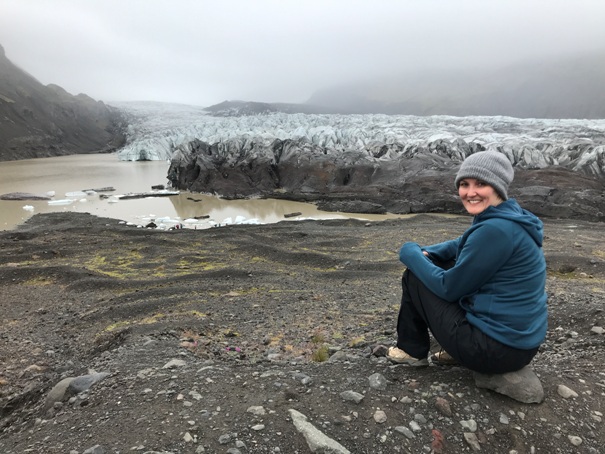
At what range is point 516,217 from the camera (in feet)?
6.98

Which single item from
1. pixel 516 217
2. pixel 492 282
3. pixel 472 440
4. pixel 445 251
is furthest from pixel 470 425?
pixel 516 217

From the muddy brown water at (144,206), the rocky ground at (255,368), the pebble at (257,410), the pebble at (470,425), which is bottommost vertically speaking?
the muddy brown water at (144,206)

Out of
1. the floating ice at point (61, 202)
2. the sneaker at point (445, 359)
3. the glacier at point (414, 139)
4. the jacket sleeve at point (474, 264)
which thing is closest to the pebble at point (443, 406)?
the sneaker at point (445, 359)

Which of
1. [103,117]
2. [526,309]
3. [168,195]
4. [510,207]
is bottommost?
[168,195]

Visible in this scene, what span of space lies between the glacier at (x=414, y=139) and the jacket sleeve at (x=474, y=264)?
2157 centimetres

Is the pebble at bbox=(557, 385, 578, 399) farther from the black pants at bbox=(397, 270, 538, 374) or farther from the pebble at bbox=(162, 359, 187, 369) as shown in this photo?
the pebble at bbox=(162, 359, 187, 369)

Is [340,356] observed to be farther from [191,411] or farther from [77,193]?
[77,193]

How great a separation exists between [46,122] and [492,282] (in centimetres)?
7254

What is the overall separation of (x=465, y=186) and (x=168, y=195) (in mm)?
21737

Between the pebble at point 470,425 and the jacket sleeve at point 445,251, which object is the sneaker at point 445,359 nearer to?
the pebble at point 470,425

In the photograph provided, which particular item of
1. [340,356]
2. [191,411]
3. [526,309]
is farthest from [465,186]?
[191,411]

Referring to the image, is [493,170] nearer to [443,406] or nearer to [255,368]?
[443,406]

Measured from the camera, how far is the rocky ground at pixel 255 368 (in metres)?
2.26

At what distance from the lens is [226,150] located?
26.8 meters
